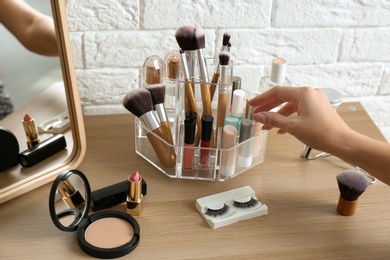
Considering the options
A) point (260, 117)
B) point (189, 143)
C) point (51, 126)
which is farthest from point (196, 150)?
point (51, 126)

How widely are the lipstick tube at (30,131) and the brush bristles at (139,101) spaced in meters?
0.15

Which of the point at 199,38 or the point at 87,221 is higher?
the point at 199,38

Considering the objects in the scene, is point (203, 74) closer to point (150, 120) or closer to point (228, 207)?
point (150, 120)

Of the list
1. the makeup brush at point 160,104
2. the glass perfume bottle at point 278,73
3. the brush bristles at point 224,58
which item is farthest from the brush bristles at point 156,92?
the glass perfume bottle at point 278,73

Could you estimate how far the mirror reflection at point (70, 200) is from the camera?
0.74 metres

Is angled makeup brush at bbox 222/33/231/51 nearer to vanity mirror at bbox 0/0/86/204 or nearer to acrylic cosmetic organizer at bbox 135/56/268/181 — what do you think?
acrylic cosmetic organizer at bbox 135/56/268/181

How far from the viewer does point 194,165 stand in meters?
0.90

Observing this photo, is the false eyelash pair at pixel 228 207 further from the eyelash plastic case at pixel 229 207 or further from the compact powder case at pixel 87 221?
the compact powder case at pixel 87 221

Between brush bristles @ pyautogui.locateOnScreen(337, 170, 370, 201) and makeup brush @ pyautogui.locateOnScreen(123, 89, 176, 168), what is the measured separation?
0.28m

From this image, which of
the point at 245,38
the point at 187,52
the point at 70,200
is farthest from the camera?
the point at 245,38

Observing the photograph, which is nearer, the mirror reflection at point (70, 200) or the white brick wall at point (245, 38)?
the mirror reflection at point (70, 200)

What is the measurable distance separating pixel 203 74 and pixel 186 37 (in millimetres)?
70

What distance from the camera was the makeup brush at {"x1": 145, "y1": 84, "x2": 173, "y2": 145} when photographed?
0.85 meters

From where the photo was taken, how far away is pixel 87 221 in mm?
767
